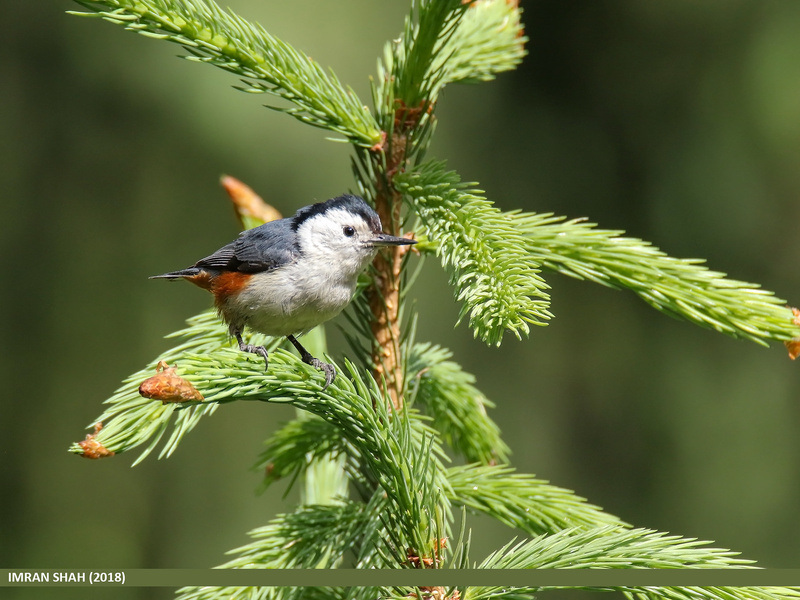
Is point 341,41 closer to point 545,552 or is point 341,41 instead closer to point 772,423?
point 772,423

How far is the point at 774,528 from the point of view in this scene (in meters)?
2.83

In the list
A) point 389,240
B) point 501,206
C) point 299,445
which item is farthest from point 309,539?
point 501,206

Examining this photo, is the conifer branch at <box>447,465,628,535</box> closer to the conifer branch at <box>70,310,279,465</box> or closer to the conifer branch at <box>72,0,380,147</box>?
the conifer branch at <box>70,310,279,465</box>

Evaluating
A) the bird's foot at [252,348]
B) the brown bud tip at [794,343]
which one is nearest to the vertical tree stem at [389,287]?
the bird's foot at [252,348]

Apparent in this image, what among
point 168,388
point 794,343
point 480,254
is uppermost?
point 480,254

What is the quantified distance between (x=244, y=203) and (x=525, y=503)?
1.05m

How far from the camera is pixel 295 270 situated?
1982mm

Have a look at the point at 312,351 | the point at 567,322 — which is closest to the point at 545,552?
the point at 312,351

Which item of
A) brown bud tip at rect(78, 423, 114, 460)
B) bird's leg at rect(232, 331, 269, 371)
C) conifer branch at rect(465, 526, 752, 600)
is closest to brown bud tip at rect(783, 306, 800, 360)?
conifer branch at rect(465, 526, 752, 600)

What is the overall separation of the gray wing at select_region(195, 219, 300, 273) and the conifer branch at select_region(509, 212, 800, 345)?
79 centimetres

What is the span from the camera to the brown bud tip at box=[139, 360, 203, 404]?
1.02 m

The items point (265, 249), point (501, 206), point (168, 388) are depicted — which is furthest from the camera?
point (501, 206)

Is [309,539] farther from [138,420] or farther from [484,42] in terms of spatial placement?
[484,42]

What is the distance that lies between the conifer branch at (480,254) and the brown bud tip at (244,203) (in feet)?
1.84
